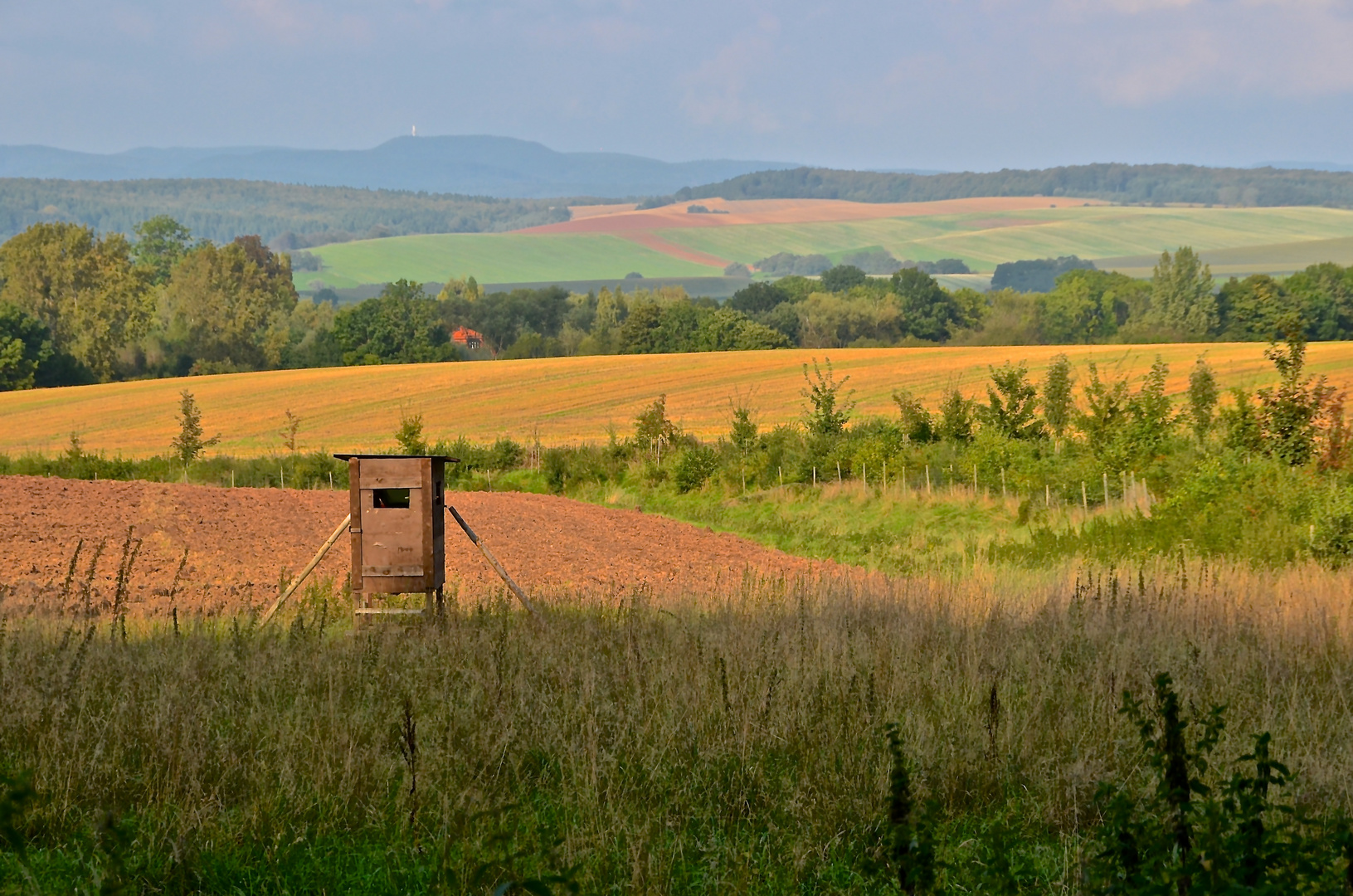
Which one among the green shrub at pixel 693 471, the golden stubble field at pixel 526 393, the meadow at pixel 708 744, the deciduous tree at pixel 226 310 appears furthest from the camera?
the deciduous tree at pixel 226 310

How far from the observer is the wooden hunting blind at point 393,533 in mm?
10781

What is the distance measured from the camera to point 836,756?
594 centimetres

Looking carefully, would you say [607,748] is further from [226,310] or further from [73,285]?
[226,310]

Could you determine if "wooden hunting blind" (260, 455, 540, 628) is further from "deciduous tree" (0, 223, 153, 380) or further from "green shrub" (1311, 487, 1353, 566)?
→ "deciduous tree" (0, 223, 153, 380)

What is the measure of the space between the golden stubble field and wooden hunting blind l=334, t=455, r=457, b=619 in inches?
1268

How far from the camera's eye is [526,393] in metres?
60.7

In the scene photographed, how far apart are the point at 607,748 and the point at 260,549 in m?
12.2

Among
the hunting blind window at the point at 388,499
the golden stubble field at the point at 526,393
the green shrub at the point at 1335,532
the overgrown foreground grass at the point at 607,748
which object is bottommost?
the golden stubble field at the point at 526,393

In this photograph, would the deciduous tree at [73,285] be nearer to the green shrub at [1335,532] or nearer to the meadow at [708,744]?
the meadow at [708,744]

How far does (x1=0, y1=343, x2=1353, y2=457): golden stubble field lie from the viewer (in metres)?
49.1

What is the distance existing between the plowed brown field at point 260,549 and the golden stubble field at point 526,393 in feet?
67.9

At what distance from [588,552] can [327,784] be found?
45.7 ft

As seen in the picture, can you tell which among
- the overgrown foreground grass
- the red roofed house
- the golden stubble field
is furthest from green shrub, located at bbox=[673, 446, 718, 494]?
the red roofed house

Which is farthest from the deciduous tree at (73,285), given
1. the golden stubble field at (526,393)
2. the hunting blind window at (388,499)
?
the hunting blind window at (388,499)
